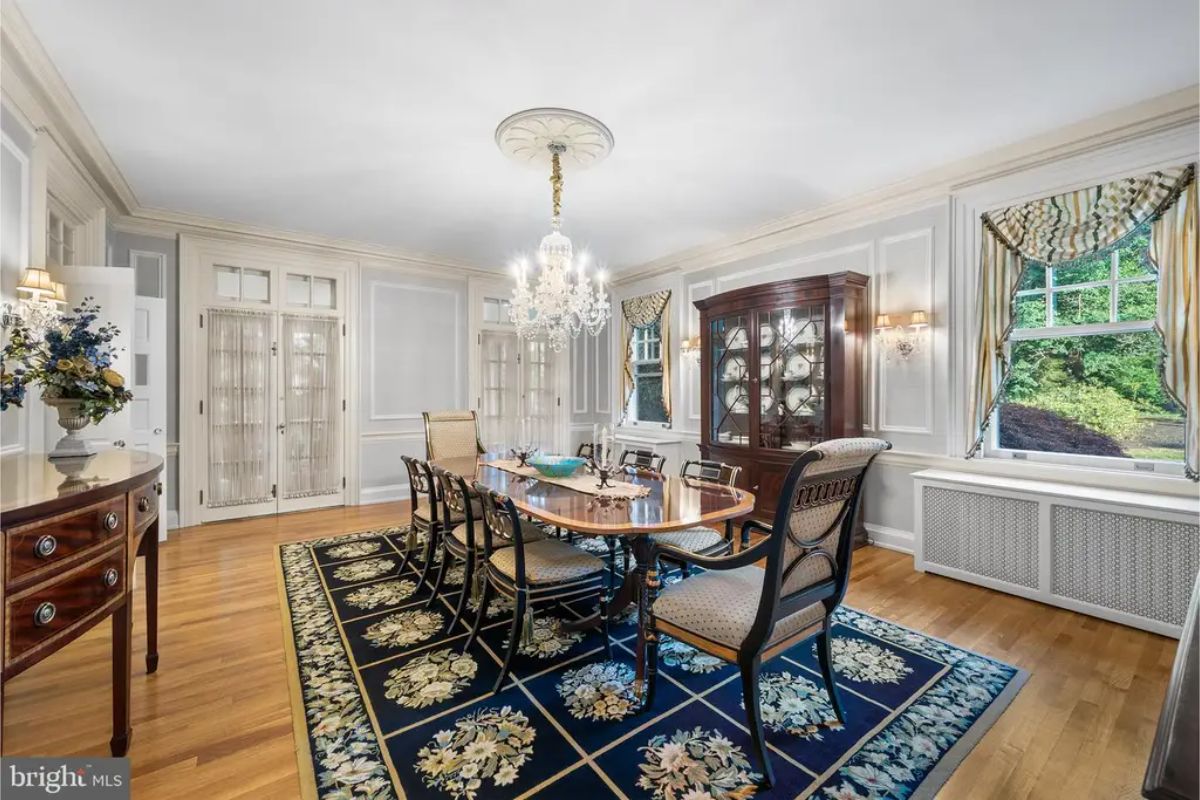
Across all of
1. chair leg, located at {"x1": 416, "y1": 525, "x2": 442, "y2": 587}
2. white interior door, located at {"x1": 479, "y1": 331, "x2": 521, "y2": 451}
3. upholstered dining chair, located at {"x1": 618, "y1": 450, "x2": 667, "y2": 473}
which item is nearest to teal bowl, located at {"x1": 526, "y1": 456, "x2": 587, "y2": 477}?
upholstered dining chair, located at {"x1": 618, "y1": 450, "x2": 667, "y2": 473}

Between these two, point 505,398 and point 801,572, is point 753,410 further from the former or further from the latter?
point 505,398

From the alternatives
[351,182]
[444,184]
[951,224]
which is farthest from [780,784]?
[351,182]

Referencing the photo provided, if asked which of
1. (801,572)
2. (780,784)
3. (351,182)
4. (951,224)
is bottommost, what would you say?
(780,784)

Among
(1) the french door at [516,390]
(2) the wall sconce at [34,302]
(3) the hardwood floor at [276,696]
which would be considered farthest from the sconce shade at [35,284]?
(1) the french door at [516,390]

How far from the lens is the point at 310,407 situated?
17.7 ft

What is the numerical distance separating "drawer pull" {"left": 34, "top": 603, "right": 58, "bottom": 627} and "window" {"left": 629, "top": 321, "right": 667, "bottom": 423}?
5.31 m

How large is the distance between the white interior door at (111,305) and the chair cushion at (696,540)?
12.1 feet

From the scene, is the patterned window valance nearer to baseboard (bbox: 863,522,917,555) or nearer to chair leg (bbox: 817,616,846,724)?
baseboard (bbox: 863,522,917,555)

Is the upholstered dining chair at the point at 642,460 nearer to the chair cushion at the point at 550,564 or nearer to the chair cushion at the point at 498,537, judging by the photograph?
the chair cushion at the point at 498,537

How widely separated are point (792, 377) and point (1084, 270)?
6.26 feet

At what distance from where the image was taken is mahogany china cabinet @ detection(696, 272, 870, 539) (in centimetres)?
400

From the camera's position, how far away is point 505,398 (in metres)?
6.61

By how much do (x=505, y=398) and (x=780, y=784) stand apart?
5456mm

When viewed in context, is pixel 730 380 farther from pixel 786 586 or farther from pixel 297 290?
pixel 297 290
